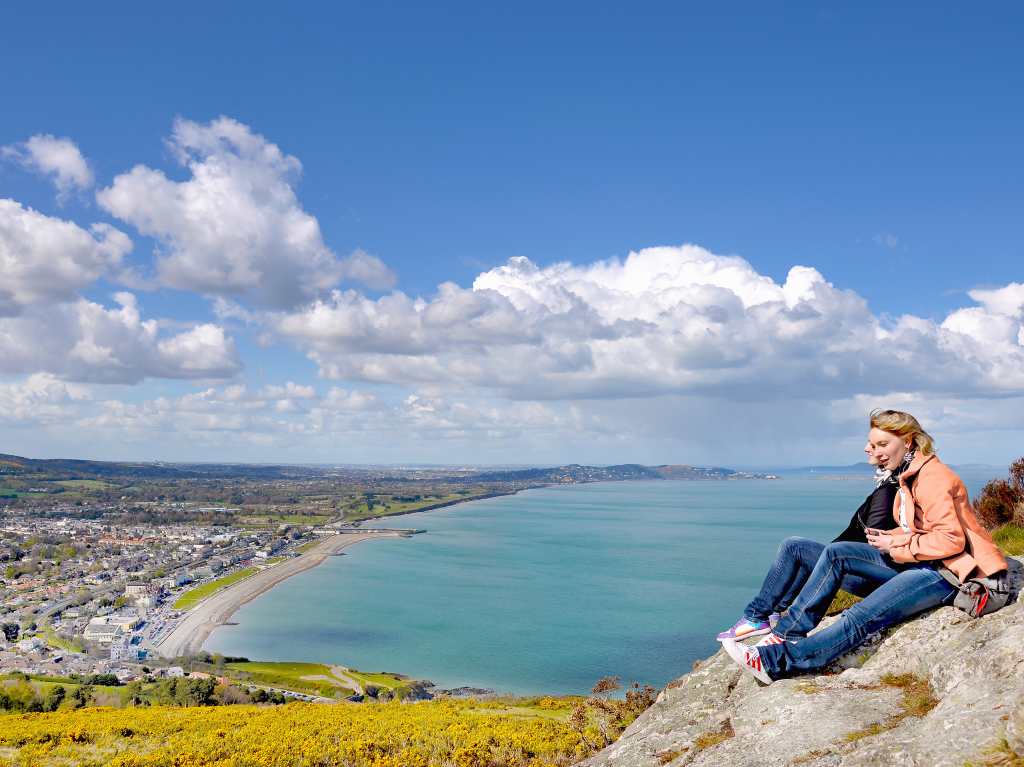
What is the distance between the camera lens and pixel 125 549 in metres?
95.6

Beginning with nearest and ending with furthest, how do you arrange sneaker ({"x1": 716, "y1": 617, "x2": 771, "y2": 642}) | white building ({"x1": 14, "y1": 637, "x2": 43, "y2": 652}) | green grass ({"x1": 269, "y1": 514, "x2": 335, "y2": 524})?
1. sneaker ({"x1": 716, "y1": 617, "x2": 771, "y2": 642})
2. white building ({"x1": 14, "y1": 637, "x2": 43, "y2": 652})
3. green grass ({"x1": 269, "y1": 514, "x2": 335, "y2": 524})

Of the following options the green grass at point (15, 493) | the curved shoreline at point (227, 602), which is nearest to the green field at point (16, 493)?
the green grass at point (15, 493)

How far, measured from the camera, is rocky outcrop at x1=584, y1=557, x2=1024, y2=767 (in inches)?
123

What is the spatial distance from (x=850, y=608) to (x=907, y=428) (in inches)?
62.9

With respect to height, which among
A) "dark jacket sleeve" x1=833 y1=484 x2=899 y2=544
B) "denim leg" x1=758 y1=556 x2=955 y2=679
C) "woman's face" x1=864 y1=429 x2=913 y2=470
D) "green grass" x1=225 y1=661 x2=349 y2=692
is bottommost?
"green grass" x1=225 y1=661 x2=349 y2=692

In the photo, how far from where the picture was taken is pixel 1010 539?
31.9ft

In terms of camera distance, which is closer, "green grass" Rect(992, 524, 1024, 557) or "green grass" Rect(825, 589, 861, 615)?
"green grass" Rect(825, 589, 861, 615)

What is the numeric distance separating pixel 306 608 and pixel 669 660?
36.0 m

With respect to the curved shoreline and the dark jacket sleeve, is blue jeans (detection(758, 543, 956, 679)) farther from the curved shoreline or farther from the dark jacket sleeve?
the curved shoreline

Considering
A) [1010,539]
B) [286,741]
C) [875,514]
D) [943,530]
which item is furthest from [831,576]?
[286,741]

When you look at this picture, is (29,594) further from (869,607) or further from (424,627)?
(869,607)

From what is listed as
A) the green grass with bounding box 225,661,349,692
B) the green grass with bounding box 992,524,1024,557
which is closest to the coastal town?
the green grass with bounding box 225,661,349,692

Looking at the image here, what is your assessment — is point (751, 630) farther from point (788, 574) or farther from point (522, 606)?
point (522, 606)

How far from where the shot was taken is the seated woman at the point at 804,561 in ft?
16.7
